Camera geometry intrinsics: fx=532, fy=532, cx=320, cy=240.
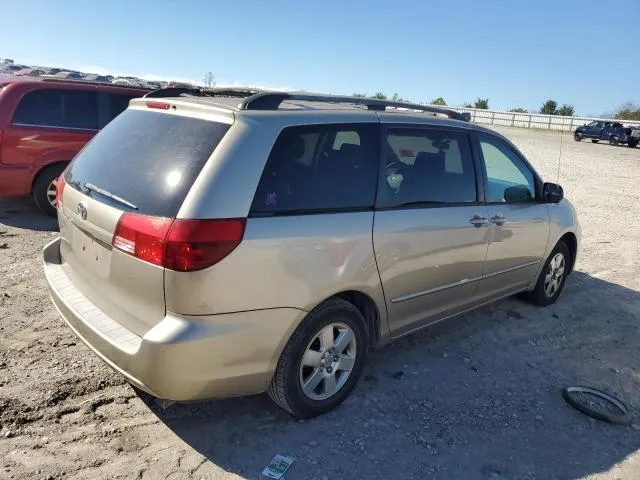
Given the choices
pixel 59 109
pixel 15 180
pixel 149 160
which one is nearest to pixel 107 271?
pixel 149 160

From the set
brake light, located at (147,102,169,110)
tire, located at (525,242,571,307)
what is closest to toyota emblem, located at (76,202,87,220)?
brake light, located at (147,102,169,110)

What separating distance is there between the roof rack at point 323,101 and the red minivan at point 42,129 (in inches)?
192

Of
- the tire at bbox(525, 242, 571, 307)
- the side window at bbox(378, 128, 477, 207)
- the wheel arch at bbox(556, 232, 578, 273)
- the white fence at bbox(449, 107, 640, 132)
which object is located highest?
the white fence at bbox(449, 107, 640, 132)

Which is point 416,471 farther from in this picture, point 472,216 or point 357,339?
Result: point 472,216

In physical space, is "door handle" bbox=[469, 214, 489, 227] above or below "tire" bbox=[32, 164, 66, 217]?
above

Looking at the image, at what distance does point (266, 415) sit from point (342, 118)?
1891 mm

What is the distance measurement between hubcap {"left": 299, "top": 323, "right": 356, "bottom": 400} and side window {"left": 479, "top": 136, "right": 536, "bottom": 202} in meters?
1.81

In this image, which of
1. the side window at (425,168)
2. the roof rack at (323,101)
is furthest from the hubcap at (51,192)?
the side window at (425,168)

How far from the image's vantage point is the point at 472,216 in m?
4.05

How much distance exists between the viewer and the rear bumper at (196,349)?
257cm

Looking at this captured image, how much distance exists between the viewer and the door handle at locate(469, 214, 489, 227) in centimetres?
404

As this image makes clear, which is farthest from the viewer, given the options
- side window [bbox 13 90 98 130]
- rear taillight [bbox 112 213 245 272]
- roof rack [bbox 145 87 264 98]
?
side window [bbox 13 90 98 130]

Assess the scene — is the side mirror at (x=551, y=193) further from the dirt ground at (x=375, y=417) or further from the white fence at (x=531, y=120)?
the white fence at (x=531, y=120)

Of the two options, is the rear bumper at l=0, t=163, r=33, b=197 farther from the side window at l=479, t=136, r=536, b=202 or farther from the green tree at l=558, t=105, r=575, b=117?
the green tree at l=558, t=105, r=575, b=117
